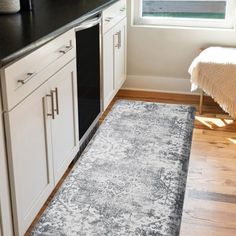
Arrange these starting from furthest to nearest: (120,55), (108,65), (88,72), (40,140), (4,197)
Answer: (120,55), (108,65), (88,72), (40,140), (4,197)

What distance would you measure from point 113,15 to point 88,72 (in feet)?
2.34

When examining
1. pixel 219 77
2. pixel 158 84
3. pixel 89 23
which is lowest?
pixel 158 84

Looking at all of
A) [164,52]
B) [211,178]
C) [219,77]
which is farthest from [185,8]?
[211,178]

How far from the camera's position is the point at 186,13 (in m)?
3.99

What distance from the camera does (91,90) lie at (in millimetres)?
2844

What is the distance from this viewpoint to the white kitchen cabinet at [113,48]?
3092 millimetres

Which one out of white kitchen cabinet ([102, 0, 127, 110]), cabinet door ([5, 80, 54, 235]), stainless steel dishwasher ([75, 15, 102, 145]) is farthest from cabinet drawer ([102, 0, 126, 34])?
cabinet door ([5, 80, 54, 235])

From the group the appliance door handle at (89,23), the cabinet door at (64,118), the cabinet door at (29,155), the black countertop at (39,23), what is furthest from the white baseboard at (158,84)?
the cabinet door at (29,155)

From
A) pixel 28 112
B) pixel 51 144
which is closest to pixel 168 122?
pixel 51 144

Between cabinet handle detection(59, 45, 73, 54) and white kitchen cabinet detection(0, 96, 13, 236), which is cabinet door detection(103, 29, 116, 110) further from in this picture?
white kitchen cabinet detection(0, 96, 13, 236)

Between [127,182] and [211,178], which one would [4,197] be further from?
[211,178]

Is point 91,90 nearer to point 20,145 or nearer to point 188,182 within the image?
point 188,182

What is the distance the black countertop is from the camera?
169 cm

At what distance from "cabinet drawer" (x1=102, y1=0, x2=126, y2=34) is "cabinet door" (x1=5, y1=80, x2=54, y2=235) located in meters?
1.16
